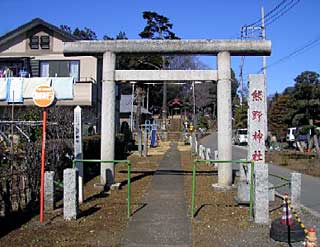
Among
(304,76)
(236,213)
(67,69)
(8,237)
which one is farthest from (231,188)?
(304,76)

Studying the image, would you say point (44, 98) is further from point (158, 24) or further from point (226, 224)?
point (158, 24)

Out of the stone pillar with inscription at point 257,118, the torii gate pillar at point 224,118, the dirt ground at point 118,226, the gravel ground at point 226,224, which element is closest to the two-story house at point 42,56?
the torii gate pillar at point 224,118

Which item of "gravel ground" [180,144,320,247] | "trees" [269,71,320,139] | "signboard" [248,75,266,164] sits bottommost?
"gravel ground" [180,144,320,247]

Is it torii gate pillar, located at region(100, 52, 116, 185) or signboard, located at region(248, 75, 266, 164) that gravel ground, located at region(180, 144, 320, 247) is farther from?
torii gate pillar, located at region(100, 52, 116, 185)

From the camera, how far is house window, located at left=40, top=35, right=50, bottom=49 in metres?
28.6

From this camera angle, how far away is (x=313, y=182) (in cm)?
1636

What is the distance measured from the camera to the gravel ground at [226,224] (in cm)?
729

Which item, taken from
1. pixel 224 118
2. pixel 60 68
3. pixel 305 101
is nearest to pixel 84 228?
pixel 224 118

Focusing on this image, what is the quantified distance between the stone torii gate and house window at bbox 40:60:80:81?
1467cm

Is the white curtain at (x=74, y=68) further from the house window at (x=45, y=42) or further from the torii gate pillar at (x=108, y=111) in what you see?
the torii gate pillar at (x=108, y=111)

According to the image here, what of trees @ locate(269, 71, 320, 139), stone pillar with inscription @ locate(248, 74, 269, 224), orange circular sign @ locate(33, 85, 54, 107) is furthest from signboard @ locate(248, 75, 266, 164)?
trees @ locate(269, 71, 320, 139)

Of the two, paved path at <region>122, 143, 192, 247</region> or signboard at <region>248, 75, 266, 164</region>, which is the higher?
signboard at <region>248, 75, 266, 164</region>

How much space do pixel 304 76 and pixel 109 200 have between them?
116 feet

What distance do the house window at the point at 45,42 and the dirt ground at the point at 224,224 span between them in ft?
63.5
